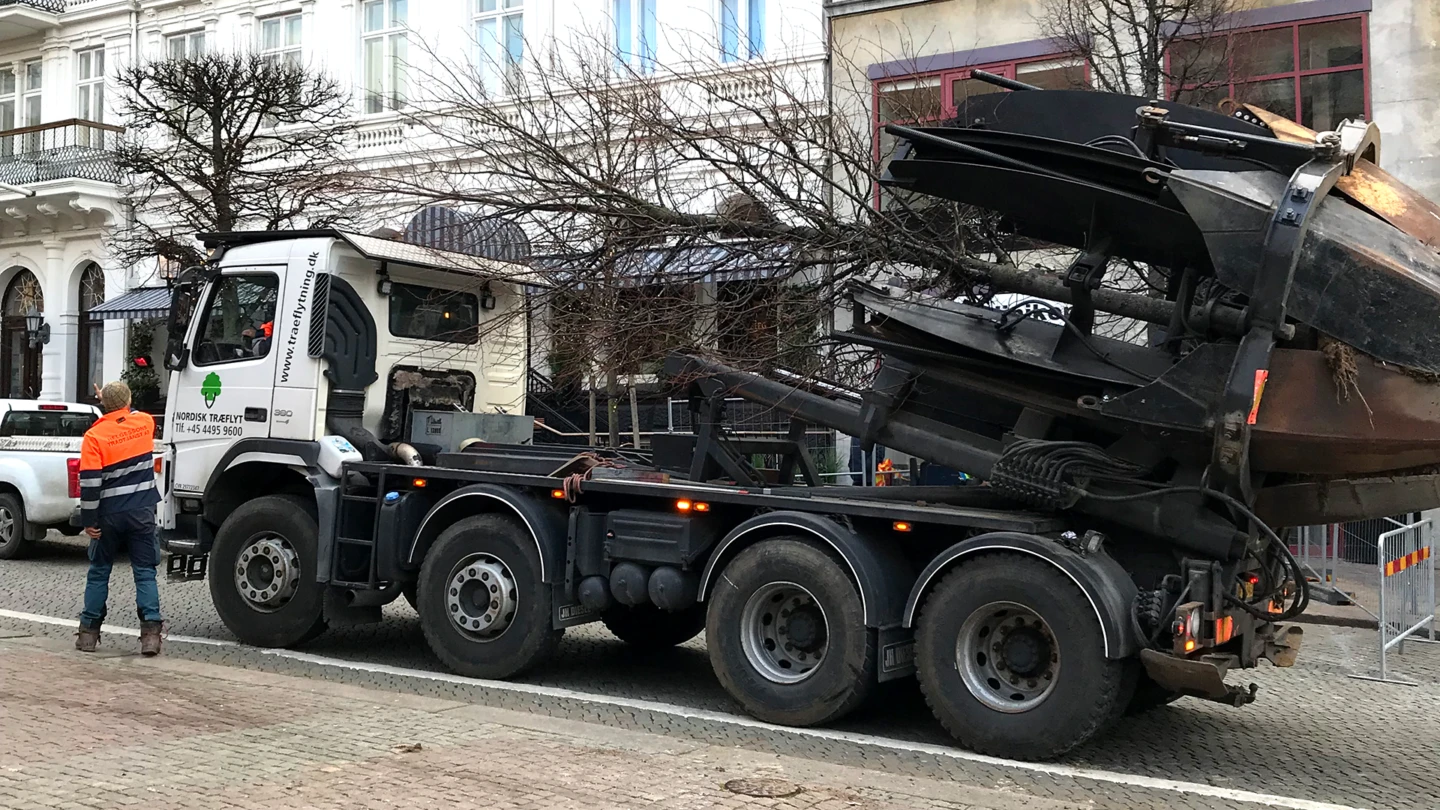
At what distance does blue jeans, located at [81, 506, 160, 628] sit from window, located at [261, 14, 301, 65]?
17309 mm

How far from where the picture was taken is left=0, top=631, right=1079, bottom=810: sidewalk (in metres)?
5.36

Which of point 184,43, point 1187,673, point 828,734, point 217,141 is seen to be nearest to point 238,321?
point 828,734

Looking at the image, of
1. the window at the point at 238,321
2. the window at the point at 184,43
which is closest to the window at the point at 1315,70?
the window at the point at 238,321

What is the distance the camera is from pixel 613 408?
11422mm

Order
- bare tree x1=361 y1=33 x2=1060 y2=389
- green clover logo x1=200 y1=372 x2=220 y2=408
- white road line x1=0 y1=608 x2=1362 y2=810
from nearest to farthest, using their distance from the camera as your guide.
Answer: white road line x1=0 y1=608 x2=1362 y2=810
bare tree x1=361 y1=33 x2=1060 y2=389
green clover logo x1=200 y1=372 x2=220 y2=408

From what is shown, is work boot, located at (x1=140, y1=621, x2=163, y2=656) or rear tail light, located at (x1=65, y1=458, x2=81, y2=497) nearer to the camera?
work boot, located at (x1=140, y1=621, x2=163, y2=656)

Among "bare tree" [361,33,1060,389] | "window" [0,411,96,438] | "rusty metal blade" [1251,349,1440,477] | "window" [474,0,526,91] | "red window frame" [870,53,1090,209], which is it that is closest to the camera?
"rusty metal blade" [1251,349,1440,477]

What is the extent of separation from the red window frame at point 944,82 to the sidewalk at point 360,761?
415cm

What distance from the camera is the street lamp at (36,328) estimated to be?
2728 centimetres

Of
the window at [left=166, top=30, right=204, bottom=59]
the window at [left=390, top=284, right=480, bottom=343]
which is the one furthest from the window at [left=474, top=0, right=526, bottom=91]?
the window at [left=390, top=284, right=480, bottom=343]

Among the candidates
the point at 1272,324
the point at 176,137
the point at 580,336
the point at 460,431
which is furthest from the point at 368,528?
the point at 176,137

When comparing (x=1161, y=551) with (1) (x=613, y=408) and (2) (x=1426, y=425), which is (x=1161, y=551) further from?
(1) (x=613, y=408)

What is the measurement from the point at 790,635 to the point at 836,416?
133cm

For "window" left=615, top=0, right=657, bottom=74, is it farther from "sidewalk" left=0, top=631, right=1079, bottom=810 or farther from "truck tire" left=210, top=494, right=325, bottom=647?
"sidewalk" left=0, top=631, right=1079, bottom=810
